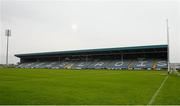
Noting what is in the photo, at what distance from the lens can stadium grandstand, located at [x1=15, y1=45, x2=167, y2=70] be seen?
62.7m

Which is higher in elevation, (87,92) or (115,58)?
(115,58)

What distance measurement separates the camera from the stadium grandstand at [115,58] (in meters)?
62.7

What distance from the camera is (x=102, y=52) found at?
7394 cm

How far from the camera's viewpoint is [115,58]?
75.8 meters

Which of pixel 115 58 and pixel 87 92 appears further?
pixel 115 58

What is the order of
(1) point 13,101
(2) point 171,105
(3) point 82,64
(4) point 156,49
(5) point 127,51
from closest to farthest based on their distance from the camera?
(2) point 171,105, (1) point 13,101, (4) point 156,49, (5) point 127,51, (3) point 82,64

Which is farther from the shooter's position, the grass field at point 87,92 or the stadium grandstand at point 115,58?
the stadium grandstand at point 115,58

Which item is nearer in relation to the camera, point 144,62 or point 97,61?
point 144,62

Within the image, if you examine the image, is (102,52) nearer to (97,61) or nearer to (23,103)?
(97,61)

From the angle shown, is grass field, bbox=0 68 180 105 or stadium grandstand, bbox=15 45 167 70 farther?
stadium grandstand, bbox=15 45 167 70

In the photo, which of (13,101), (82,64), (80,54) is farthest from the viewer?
(80,54)

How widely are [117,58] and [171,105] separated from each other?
2682 inches

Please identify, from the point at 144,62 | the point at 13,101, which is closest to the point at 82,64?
the point at 144,62

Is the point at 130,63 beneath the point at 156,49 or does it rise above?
beneath
